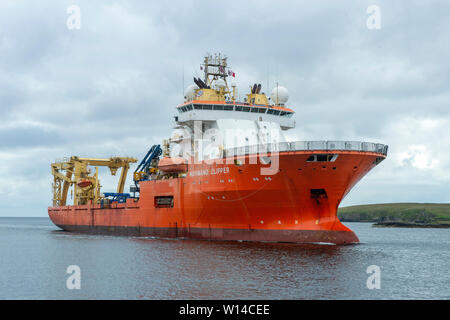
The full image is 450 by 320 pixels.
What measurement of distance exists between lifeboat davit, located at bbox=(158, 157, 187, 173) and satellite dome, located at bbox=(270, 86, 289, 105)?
25.8 feet

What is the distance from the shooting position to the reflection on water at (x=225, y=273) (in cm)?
1444

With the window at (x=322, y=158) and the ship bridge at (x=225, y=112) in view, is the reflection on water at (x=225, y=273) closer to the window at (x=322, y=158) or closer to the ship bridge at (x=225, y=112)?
the window at (x=322, y=158)

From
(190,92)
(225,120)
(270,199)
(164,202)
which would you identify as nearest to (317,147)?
(270,199)

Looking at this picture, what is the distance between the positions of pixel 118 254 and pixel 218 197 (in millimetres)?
6301

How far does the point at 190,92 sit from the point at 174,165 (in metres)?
6.32

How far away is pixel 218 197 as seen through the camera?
25.9 m

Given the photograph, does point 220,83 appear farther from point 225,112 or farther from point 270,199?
point 270,199

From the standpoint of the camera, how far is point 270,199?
24.3 meters

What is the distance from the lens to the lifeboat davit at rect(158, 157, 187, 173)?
29.0 meters

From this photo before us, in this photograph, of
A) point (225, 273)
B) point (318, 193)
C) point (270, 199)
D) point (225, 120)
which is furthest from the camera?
point (225, 120)

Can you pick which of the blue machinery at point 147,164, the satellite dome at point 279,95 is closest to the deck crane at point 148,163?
the blue machinery at point 147,164

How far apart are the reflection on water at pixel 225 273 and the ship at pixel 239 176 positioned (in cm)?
148
